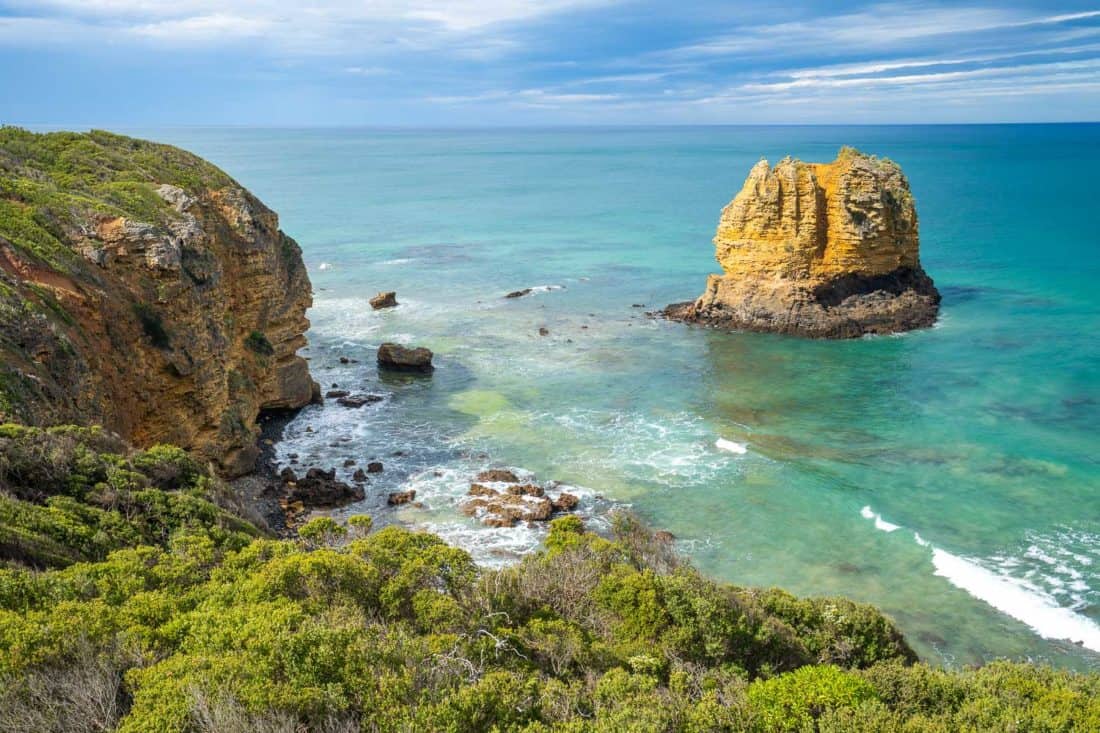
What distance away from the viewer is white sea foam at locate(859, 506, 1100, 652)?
21641mm

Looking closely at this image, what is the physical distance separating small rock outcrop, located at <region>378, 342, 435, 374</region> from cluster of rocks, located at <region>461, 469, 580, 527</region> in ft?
46.5

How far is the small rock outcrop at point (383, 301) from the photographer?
57.1 metres

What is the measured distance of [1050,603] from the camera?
22.6 m

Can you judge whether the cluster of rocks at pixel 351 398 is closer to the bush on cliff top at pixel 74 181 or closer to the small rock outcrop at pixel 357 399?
the small rock outcrop at pixel 357 399

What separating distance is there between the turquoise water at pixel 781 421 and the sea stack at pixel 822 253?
2358mm

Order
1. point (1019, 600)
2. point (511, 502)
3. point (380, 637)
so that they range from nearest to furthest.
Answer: point (380, 637)
point (1019, 600)
point (511, 502)

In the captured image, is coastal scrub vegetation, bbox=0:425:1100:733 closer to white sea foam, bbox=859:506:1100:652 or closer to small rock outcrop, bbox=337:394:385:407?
white sea foam, bbox=859:506:1100:652

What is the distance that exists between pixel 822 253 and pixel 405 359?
93.0 ft

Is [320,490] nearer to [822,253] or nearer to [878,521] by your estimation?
[878,521]

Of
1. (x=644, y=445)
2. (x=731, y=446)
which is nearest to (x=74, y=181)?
(x=644, y=445)

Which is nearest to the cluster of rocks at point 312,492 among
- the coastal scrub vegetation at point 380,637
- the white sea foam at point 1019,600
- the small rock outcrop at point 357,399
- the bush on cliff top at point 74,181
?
the small rock outcrop at point 357,399

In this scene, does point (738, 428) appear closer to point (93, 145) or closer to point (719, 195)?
point (93, 145)

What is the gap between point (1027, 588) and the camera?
23.2m

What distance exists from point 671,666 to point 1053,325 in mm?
46620
